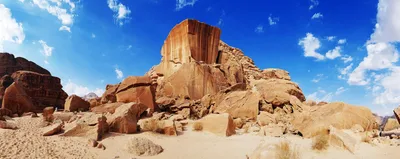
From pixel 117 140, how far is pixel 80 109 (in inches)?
319

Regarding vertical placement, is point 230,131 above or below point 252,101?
below

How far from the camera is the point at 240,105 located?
49.5 ft

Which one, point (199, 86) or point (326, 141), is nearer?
point (326, 141)

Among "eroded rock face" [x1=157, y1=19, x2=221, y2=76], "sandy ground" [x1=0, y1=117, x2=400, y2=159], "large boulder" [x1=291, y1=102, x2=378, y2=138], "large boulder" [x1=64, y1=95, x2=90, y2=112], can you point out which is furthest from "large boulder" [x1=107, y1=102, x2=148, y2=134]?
"eroded rock face" [x1=157, y1=19, x2=221, y2=76]

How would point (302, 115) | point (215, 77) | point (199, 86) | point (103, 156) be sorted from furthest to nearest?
1. point (215, 77)
2. point (199, 86)
3. point (302, 115)
4. point (103, 156)

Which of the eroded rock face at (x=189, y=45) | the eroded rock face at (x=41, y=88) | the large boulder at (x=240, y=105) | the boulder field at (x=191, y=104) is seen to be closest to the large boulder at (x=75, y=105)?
the boulder field at (x=191, y=104)

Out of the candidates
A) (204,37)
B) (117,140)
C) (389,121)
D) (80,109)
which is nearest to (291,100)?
(389,121)

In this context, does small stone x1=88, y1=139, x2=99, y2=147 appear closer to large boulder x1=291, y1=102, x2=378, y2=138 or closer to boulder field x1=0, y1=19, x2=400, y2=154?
boulder field x1=0, y1=19, x2=400, y2=154

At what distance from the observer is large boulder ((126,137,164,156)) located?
7441mm

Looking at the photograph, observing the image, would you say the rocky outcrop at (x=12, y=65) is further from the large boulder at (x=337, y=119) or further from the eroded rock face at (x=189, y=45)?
the large boulder at (x=337, y=119)

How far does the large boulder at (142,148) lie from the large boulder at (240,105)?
24.7ft

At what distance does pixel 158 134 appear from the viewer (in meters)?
9.87

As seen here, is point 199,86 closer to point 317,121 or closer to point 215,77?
point 215,77

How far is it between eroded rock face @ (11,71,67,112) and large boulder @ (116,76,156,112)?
56.4 feet
